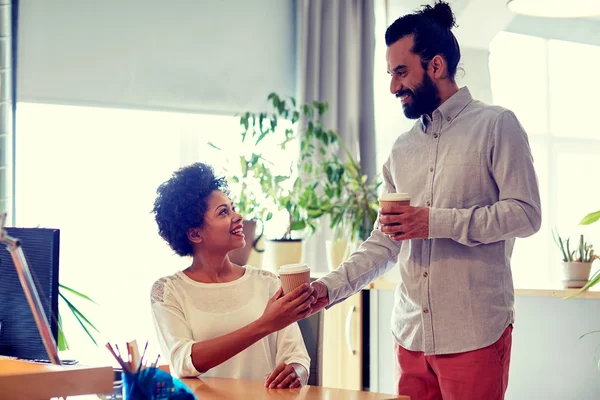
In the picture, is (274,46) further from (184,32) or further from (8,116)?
(8,116)

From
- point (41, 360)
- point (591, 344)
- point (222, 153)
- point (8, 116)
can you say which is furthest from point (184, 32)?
point (41, 360)

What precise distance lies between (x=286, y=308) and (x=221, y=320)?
0.30m

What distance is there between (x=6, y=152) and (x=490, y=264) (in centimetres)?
271

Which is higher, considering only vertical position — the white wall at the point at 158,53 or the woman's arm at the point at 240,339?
the white wall at the point at 158,53

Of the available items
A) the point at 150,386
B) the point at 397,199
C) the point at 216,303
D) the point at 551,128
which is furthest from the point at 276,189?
the point at 150,386

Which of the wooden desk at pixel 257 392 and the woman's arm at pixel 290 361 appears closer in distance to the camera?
the wooden desk at pixel 257 392

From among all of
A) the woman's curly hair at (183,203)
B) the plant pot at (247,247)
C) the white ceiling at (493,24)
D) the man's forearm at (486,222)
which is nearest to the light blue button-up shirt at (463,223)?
the man's forearm at (486,222)

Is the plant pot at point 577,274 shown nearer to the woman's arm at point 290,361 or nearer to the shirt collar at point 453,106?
the shirt collar at point 453,106

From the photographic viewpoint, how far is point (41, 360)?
1704 mm

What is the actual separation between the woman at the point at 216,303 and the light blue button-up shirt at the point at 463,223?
23 cm

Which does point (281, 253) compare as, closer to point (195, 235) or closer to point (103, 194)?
point (103, 194)

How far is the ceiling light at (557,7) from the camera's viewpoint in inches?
126

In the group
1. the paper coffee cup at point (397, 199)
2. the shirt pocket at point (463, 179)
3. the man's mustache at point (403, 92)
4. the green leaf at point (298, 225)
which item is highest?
the man's mustache at point (403, 92)

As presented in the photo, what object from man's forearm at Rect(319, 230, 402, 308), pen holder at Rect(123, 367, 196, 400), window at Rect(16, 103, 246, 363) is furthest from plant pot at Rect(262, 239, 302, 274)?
pen holder at Rect(123, 367, 196, 400)
